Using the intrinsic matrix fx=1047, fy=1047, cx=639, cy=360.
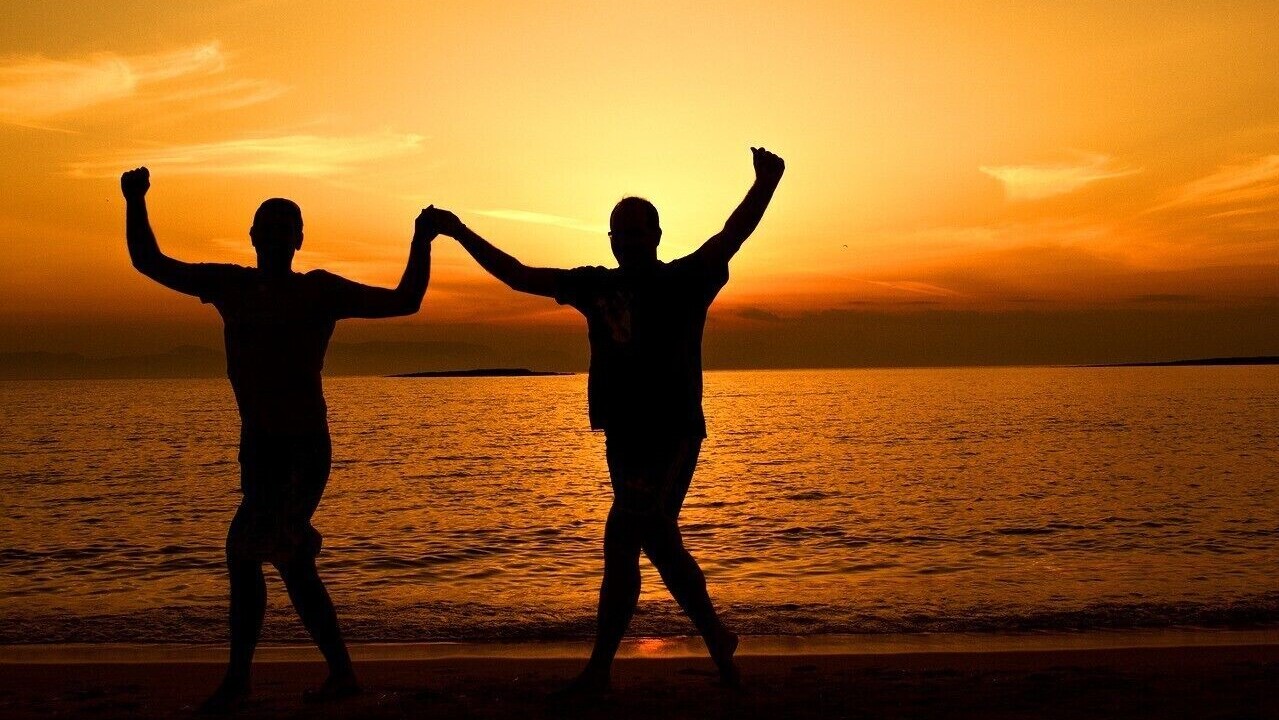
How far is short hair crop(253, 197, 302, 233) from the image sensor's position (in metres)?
4.22

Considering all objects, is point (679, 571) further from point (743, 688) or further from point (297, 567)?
point (297, 567)

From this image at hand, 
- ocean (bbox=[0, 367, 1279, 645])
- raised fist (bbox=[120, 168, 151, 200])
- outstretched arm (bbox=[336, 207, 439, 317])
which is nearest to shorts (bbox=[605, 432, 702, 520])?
outstretched arm (bbox=[336, 207, 439, 317])

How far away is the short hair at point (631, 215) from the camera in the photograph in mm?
4340

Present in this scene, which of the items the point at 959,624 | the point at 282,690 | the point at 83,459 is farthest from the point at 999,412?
the point at 282,690

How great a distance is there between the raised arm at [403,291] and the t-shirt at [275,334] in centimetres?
1

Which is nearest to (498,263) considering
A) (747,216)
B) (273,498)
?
(747,216)

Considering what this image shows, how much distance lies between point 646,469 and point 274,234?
1778mm

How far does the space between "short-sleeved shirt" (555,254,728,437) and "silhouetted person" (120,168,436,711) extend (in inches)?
28.8

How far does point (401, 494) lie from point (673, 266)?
66.4ft

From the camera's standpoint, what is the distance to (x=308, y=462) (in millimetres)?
4180

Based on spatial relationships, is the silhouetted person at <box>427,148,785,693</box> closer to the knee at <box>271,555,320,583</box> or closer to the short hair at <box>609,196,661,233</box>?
the short hair at <box>609,196,661,233</box>

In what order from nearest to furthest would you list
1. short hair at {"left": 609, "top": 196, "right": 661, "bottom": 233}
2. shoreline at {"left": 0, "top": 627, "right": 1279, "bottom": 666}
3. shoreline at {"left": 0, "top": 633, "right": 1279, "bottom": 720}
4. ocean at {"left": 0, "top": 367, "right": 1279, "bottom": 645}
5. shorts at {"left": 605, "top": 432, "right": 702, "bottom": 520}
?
shorts at {"left": 605, "top": 432, "right": 702, "bottom": 520} < short hair at {"left": 609, "top": 196, "right": 661, "bottom": 233} < shoreline at {"left": 0, "top": 633, "right": 1279, "bottom": 720} < shoreline at {"left": 0, "top": 627, "right": 1279, "bottom": 666} < ocean at {"left": 0, "top": 367, "right": 1279, "bottom": 645}

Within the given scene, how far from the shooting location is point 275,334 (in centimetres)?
415

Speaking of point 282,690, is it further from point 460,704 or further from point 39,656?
point 39,656
